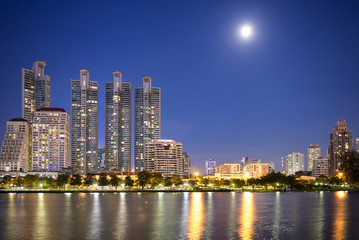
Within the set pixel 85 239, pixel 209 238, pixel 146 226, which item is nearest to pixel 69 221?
pixel 146 226

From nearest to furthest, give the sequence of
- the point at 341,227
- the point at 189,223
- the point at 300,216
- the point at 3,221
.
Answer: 1. the point at 341,227
2. the point at 189,223
3. the point at 3,221
4. the point at 300,216

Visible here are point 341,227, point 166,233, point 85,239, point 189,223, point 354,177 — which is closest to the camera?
point 85,239

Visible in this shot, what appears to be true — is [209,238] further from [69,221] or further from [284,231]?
[69,221]

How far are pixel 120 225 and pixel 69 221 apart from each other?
1031 cm

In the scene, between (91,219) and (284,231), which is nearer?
(284,231)

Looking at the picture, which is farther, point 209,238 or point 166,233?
point 166,233

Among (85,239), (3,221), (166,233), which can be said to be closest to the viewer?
(85,239)

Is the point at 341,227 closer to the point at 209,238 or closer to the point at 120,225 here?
the point at 209,238

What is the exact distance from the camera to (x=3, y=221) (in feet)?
217

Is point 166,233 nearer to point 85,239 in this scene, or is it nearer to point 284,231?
point 85,239

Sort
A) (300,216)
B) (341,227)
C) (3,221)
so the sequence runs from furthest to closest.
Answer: (300,216), (3,221), (341,227)

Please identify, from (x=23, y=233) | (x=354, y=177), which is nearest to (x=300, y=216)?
(x=23, y=233)

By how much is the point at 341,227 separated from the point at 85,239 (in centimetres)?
3605

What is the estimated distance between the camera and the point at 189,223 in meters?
61.8
